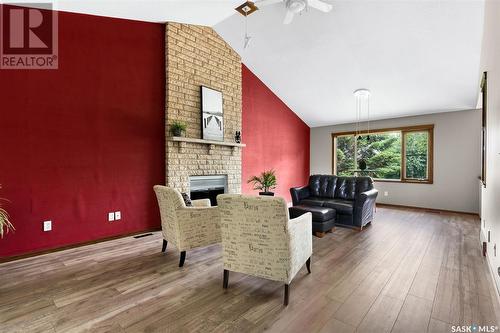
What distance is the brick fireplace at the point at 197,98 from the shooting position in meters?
4.18

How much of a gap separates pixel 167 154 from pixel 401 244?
12.4ft

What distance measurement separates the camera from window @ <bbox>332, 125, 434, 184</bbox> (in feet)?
19.6

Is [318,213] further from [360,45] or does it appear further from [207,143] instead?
[360,45]

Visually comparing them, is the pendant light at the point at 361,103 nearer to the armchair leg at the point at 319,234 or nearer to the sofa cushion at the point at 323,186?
the sofa cushion at the point at 323,186

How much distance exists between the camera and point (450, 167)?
5531 millimetres

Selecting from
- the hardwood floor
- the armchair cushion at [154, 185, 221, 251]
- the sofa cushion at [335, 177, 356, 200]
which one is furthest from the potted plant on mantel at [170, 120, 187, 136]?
the sofa cushion at [335, 177, 356, 200]

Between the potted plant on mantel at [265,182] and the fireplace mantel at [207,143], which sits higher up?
the fireplace mantel at [207,143]

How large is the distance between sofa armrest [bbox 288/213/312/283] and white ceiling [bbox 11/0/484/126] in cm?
322

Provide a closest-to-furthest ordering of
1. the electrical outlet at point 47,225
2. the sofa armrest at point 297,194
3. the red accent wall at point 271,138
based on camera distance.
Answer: the electrical outlet at point 47,225, the sofa armrest at point 297,194, the red accent wall at point 271,138

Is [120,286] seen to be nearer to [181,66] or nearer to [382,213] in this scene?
[181,66]

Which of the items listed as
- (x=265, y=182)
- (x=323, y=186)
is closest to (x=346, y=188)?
(x=323, y=186)

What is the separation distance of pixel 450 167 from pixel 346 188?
2.85 meters

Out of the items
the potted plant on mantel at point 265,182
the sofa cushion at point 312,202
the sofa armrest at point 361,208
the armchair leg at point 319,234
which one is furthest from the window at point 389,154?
the armchair leg at point 319,234

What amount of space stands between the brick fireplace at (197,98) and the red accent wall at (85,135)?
0.64ft
